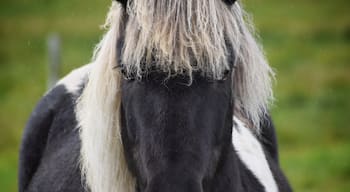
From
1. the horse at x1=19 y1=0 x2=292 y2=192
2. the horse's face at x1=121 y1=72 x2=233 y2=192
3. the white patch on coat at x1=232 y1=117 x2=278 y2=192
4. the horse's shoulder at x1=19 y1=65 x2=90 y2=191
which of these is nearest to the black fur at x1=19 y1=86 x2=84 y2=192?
the horse's shoulder at x1=19 y1=65 x2=90 y2=191

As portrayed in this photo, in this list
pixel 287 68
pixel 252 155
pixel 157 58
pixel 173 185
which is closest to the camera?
pixel 173 185

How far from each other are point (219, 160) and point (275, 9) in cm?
2151

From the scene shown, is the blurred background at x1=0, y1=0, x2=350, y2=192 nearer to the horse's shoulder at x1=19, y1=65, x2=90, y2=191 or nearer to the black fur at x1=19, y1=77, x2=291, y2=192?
the horse's shoulder at x1=19, y1=65, x2=90, y2=191

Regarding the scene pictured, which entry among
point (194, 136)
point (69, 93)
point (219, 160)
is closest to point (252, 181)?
point (219, 160)

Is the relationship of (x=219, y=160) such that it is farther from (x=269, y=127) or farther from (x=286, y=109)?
(x=286, y=109)

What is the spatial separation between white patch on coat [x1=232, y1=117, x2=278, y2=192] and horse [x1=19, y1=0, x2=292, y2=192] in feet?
0.50

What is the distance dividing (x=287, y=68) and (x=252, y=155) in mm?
12317

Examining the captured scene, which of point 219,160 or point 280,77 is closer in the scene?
point 219,160

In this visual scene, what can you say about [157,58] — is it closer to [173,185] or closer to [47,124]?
[173,185]

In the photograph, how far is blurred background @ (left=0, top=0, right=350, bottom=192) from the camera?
1070 centimetres

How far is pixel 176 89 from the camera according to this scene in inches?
126

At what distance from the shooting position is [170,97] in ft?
10.5

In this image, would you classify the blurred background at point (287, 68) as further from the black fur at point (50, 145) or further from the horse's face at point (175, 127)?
the horse's face at point (175, 127)

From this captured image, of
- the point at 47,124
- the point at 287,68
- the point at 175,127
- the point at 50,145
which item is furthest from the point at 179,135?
the point at 287,68
